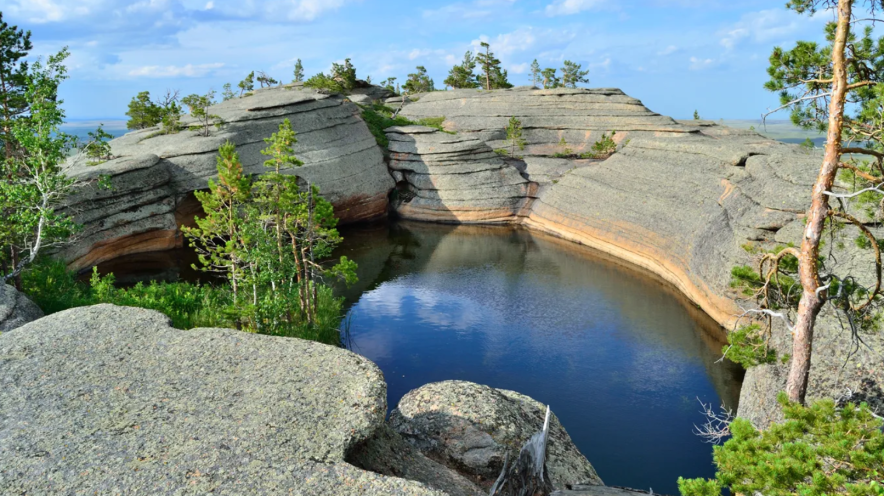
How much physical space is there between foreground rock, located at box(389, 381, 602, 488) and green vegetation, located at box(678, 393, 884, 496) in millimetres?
4122

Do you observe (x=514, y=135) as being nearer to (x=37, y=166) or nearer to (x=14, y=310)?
(x=37, y=166)

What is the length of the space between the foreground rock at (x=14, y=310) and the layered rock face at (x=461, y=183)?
31430 mm

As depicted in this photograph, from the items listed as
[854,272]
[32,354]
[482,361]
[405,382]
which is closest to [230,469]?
[32,354]

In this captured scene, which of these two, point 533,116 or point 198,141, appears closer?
point 198,141

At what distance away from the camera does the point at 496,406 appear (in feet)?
40.7

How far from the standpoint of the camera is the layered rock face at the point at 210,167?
32.0m

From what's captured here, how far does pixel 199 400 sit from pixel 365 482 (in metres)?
3.34

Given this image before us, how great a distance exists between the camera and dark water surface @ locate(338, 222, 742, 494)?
16719 mm

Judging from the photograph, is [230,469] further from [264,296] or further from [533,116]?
[533,116]

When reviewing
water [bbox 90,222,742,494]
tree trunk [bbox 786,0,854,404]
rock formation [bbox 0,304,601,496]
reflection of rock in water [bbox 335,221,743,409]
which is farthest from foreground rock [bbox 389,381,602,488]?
reflection of rock in water [bbox 335,221,743,409]

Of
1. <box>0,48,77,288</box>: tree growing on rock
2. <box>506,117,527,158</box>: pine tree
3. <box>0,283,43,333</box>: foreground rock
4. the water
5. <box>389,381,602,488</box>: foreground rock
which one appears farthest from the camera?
<box>506,117,527,158</box>: pine tree

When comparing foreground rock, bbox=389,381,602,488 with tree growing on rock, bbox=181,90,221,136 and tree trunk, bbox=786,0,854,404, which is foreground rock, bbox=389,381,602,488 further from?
tree growing on rock, bbox=181,90,221,136

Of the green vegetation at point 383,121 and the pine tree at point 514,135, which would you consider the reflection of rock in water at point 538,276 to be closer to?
the green vegetation at point 383,121

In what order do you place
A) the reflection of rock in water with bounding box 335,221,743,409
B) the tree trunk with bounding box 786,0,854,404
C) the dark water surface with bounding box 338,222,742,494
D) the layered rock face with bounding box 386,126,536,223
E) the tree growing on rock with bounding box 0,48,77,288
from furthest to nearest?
the layered rock face with bounding box 386,126,536,223 → the reflection of rock in water with bounding box 335,221,743,409 → the tree growing on rock with bounding box 0,48,77,288 → the dark water surface with bounding box 338,222,742,494 → the tree trunk with bounding box 786,0,854,404
